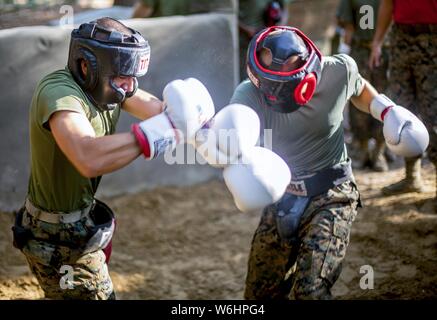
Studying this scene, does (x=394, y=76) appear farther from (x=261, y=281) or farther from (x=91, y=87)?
(x=91, y=87)

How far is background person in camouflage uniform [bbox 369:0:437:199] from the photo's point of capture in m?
5.77

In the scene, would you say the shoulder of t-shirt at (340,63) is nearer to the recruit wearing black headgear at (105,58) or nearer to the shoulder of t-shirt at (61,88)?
the recruit wearing black headgear at (105,58)

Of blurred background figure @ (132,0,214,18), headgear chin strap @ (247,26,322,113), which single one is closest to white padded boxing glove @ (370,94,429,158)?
headgear chin strap @ (247,26,322,113)

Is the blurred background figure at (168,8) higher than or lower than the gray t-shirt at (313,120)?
lower

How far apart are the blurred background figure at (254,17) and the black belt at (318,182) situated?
153 inches

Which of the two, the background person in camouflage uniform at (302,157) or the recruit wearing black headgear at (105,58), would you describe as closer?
the recruit wearing black headgear at (105,58)

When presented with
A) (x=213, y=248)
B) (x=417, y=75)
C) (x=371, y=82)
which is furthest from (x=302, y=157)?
(x=371, y=82)

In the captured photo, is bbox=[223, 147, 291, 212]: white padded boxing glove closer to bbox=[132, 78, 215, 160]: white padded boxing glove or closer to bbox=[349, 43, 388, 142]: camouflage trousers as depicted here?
bbox=[132, 78, 215, 160]: white padded boxing glove

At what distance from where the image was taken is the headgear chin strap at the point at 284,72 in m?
3.74

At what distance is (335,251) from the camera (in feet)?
13.0

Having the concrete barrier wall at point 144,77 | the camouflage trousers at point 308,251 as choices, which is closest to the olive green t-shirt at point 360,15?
the concrete barrier wall at point 144,77

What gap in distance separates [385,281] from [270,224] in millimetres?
1422

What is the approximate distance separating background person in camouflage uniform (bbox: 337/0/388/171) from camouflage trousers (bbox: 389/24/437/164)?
1014 mm
